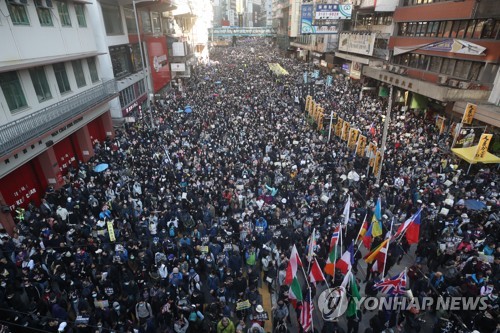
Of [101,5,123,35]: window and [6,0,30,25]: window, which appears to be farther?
[101,5,123,35]: window

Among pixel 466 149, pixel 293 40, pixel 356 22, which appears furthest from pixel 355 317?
pixel 293 40

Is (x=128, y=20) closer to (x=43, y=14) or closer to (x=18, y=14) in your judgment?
(x=43, y=14)

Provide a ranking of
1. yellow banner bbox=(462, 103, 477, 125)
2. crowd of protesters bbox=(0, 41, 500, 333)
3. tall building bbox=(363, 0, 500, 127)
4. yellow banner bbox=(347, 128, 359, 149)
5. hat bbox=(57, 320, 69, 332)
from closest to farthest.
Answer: hat bbox=(57, 320, 69, 332), crowd of protesters bbox=(0, 41, 500, 333), yellow banner bbox=(462, 103, 477, 125), yellow banner bbox=(347, 128, 359, 149), tall building bbox=(363, 0, 500, 127)

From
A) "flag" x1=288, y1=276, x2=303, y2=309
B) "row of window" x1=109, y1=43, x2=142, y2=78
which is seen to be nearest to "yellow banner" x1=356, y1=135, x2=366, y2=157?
"flag" x1=288, y1=276, x2=303, y2=309

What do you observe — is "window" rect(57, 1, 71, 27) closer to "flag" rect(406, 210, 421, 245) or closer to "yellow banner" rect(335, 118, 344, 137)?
"yellow banner" rect(335, 118, 344, 137)

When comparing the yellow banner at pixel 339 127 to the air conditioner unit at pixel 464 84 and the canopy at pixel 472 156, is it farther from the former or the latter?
the air conditioner unit at pixel 464 84

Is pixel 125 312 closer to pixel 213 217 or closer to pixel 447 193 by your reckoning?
pixel 213 217
